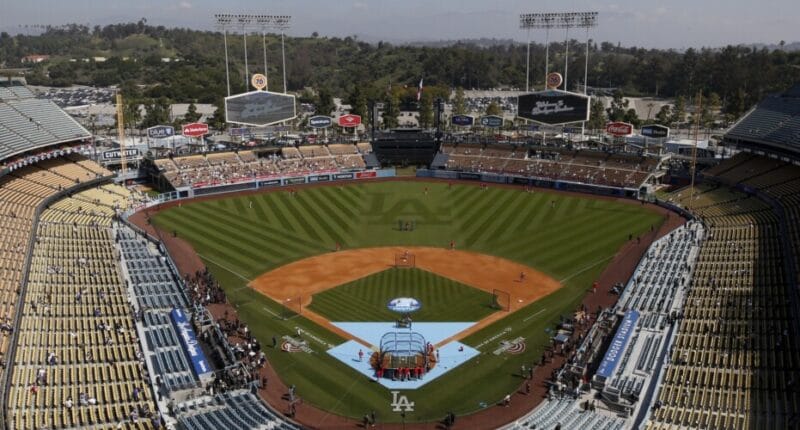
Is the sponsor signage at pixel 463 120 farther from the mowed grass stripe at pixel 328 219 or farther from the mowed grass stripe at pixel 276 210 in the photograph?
the mowed grass stripe at pixel 276 210

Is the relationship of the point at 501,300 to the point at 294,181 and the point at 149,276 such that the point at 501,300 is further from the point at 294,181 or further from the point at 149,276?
the point at 294,181

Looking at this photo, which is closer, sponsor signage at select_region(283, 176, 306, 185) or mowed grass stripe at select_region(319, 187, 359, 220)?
mowed grass stripe at select_region(319, 187, 359, 220)

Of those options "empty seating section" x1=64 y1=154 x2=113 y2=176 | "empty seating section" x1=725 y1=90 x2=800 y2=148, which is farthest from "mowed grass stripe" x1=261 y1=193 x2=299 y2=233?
"empty seating section" x1=725 y1=90 x2=800 y2=148

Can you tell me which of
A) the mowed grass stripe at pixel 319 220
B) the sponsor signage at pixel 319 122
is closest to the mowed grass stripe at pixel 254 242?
the mowed grass stripe at pixel 319 220

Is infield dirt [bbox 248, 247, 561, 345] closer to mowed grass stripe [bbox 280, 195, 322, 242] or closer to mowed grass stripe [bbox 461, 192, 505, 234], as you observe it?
mowed grass stripe [bbox 280, 195, 322, 242]

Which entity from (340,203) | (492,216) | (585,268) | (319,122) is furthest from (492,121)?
(585,268)

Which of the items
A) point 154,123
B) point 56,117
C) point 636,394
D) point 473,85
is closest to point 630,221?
point 636,394
